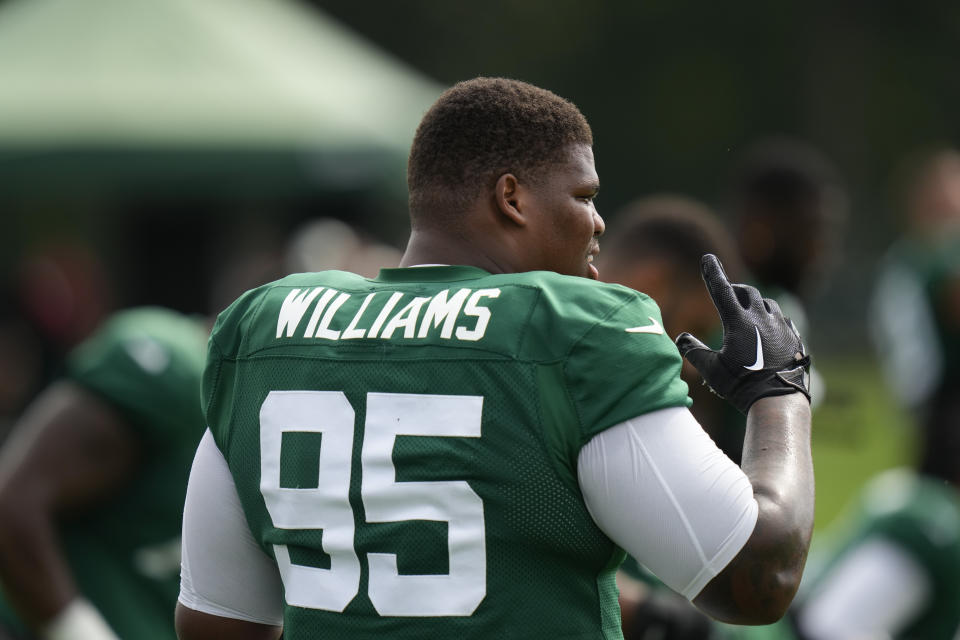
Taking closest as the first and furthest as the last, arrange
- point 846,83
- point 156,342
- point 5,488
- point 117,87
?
point 5,488 → point 156,342 → point 117,87 → point 846,83

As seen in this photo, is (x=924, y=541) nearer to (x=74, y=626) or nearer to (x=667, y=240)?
(x=667, y=240)

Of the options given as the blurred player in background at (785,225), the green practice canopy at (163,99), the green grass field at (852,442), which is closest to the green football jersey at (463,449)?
the blurred player in background at (785,225)

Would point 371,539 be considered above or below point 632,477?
below

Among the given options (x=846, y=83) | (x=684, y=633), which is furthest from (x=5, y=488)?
(x=846, y=83)

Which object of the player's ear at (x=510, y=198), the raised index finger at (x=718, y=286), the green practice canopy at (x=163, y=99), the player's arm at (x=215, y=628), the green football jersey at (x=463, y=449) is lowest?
the green practice canopy at (x=163, y=99)

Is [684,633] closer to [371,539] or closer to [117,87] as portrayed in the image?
[371,539]

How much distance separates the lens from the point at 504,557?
6.91 feet

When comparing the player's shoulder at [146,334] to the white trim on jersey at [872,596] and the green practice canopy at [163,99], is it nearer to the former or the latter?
the white trim on jersey at [872,596]

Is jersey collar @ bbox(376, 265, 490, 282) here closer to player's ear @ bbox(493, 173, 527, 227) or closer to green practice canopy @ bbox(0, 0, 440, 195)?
player's ear @ bbox(493, 173, 527, 227)

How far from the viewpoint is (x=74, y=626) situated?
376 cm

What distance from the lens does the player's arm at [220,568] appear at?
244 centimetres

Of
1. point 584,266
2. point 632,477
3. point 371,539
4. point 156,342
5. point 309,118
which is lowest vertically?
point 309,118

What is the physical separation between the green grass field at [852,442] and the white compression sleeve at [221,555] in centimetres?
730

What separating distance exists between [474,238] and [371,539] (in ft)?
1.71
